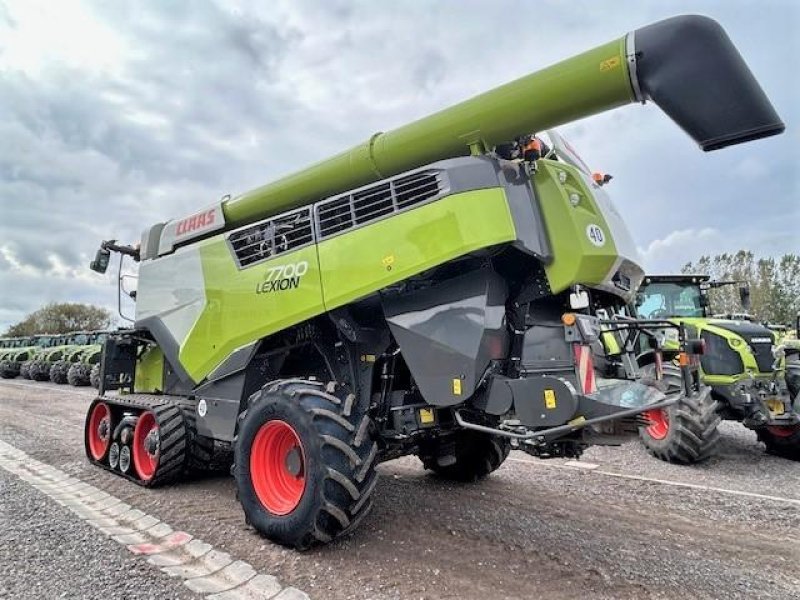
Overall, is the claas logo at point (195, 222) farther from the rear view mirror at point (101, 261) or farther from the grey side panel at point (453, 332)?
the grey side panel at point (453, 332)

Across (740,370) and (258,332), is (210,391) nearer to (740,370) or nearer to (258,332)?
(258,332)

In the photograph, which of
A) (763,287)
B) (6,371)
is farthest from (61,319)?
(763,287)

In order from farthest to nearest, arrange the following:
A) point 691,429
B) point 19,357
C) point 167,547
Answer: point 19,357
point 691,429
point 167,547

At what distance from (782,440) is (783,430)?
0.44ft

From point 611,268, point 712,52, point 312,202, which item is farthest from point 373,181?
point 712,52

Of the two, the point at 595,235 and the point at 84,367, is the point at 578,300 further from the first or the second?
the point at 84,367

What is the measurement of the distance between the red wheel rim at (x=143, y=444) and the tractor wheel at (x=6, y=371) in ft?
85.2

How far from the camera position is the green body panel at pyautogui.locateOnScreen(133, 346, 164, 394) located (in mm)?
7332

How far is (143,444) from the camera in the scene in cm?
646

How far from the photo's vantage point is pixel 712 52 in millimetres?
3330

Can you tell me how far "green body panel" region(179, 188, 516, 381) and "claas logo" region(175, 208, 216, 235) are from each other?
0.55m

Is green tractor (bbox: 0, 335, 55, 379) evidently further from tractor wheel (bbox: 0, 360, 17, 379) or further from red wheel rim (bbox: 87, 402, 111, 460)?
red wheel rim (bbox: 87, 402, 111, 460)

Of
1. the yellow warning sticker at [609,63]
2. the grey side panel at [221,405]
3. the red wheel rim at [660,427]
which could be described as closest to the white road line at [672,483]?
the red wheel rim at [660,427]

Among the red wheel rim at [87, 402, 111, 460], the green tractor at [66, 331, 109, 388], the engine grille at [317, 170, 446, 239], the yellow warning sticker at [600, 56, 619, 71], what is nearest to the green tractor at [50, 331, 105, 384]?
the green tractor at [66, 331, 109, 388]
